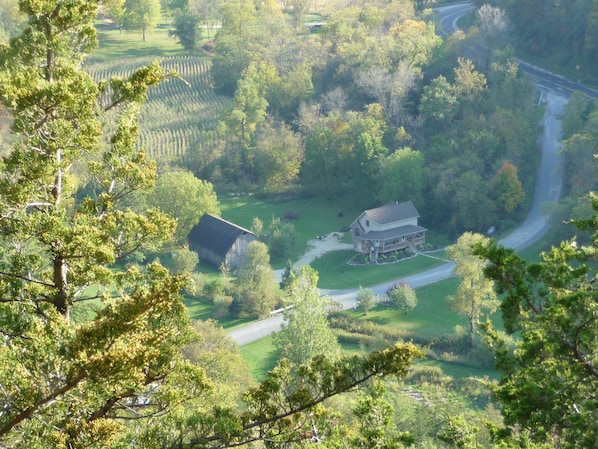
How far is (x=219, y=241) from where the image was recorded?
141 feet

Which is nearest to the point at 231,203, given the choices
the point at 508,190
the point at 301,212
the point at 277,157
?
the point at 277,157

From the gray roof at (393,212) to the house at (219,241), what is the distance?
6.67m

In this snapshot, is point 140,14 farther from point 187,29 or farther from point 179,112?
point 179,112

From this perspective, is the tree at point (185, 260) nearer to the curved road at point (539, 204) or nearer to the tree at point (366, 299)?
the curved road at point (539, 204)

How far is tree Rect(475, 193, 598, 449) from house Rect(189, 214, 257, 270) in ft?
105

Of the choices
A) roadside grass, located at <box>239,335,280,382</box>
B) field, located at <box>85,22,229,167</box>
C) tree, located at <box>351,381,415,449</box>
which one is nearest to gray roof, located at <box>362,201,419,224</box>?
roadside grass, located at <box>239,335,280,382</box>

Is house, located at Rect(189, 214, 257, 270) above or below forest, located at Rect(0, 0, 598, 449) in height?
below

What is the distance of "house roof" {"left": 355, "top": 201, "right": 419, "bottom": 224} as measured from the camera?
42969 mm

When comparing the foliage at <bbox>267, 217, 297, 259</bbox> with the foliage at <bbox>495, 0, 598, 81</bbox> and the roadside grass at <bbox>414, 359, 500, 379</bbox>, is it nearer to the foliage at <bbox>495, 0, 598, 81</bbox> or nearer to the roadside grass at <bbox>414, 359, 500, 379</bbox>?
the roadside grass at <bbox>414, 359, 500, 379</bbox>

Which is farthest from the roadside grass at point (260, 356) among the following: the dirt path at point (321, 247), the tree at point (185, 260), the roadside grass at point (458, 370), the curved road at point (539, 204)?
the dirt path at point (321, 247)

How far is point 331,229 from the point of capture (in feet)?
154

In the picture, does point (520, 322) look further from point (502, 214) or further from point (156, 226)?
point (502, 214)

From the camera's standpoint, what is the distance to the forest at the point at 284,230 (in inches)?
379

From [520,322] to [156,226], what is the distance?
5.23 meters
